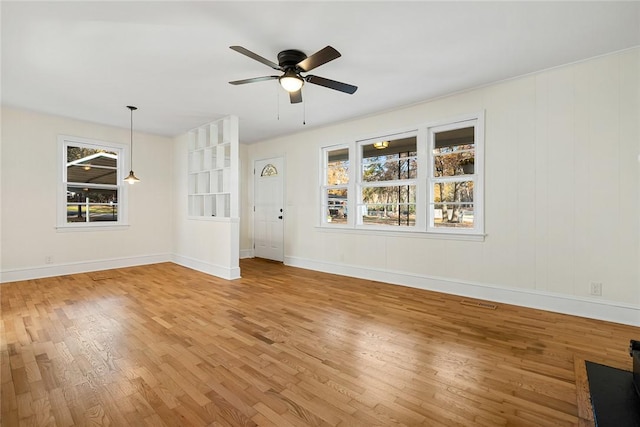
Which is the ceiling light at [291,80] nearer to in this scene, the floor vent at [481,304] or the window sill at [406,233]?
the window sill at [406,233]

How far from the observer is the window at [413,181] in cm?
399

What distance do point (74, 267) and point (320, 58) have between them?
5771mm

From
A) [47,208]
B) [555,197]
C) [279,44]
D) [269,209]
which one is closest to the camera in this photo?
[279,44]

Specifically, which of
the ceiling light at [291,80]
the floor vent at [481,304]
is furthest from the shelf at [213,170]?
the floor vent at [481,304]

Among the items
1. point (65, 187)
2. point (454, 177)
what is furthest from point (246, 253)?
point (454, 177)

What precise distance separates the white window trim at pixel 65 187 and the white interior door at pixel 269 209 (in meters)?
2.66

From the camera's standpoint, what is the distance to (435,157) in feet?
14.2

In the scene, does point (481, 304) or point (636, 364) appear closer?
point (636, 364)

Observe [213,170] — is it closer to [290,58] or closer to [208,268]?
[208,268]

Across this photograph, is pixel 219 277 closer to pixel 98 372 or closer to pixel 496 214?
pixel 98 372

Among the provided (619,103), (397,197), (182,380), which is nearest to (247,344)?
(182,380)

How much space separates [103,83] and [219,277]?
3.25 m

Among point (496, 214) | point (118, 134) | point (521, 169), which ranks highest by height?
point (118, 134)

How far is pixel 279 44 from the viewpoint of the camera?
2.82 metres
